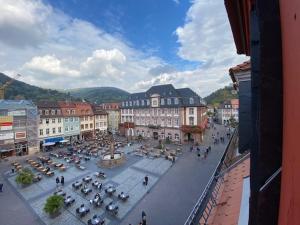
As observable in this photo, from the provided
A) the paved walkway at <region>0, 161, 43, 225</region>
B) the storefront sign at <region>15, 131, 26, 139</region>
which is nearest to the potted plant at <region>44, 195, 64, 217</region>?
the paved walkway at <region>0, 161, 43, 225</region>

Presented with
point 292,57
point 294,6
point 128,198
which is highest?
point 294,6

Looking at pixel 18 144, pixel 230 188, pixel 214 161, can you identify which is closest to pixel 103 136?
pixel 18 144

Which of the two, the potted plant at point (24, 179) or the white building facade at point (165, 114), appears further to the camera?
the white building facade at point (165, 114)

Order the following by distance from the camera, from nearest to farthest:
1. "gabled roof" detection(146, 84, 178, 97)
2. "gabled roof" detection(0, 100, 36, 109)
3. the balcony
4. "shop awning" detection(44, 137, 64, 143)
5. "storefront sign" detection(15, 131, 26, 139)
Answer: "gabled roof" detection(0, 100, 36, 109), "storefront sign" detection(15, 131, 26, 139), the balcony, "shop awning" detection(44, 137, 64, 143), "gabled roof" detection(146, 84, 178, 97)

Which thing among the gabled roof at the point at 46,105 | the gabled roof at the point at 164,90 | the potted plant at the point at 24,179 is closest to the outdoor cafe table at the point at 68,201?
the potted plant at the point at 24,179

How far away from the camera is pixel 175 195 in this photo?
61.4ft

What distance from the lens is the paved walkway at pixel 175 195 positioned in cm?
1525

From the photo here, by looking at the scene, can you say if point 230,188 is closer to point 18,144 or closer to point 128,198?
point 128,198

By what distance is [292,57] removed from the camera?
1044 mm

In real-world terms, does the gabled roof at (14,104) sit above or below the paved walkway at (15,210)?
above

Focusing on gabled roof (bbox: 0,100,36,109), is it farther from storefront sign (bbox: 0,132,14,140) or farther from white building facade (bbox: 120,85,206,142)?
white building facade (bbox: 120,85,206,142)

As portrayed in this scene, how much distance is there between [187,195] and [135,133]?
116 feet

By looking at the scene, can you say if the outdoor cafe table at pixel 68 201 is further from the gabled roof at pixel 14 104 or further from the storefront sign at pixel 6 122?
the gabled roof at pixel 14 104

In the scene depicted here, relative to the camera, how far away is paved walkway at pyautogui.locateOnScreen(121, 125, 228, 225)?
50.0ft
